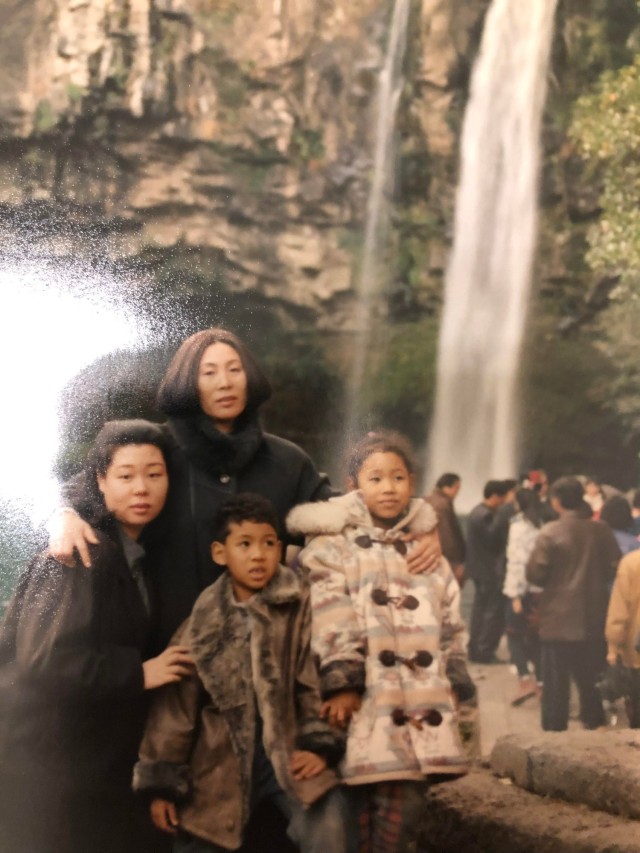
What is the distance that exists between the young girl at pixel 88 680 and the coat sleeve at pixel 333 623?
0.44 metres

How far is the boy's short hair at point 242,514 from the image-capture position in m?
3.70

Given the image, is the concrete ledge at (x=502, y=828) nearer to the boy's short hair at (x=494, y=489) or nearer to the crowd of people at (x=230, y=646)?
the crowd of people at (x=230, y=646)

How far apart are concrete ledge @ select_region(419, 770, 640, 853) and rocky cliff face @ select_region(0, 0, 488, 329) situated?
64.2 inches

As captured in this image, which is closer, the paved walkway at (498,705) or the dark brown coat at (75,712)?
the dark brown coat at (75,712)

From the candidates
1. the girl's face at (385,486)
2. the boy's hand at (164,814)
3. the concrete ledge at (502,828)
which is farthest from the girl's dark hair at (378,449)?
the boy's hand at (164,814)

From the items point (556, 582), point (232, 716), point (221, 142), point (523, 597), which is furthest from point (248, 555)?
point (221, 142)

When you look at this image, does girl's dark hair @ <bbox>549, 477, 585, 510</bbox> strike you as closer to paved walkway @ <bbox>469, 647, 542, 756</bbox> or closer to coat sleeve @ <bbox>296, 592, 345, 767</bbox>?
paved walkway @ <bbox>469, 647, 542, 756</bbox>

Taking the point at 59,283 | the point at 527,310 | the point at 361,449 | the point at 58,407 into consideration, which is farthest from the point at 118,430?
the point at 527,310

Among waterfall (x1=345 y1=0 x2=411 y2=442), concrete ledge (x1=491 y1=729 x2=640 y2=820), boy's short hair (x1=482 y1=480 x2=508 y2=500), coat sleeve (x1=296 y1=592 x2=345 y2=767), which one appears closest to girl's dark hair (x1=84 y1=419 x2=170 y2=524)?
waterfall (x1=345 y1=0 x2=411 y2=442)

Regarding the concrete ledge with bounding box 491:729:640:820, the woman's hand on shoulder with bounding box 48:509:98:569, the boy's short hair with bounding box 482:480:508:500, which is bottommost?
the concrete ledge with bounding box 491:729:640:820

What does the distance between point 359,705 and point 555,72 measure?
233 centimetres

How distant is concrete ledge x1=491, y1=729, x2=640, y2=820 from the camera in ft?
12.4

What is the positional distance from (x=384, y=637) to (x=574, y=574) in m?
0.76

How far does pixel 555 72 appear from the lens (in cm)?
412
